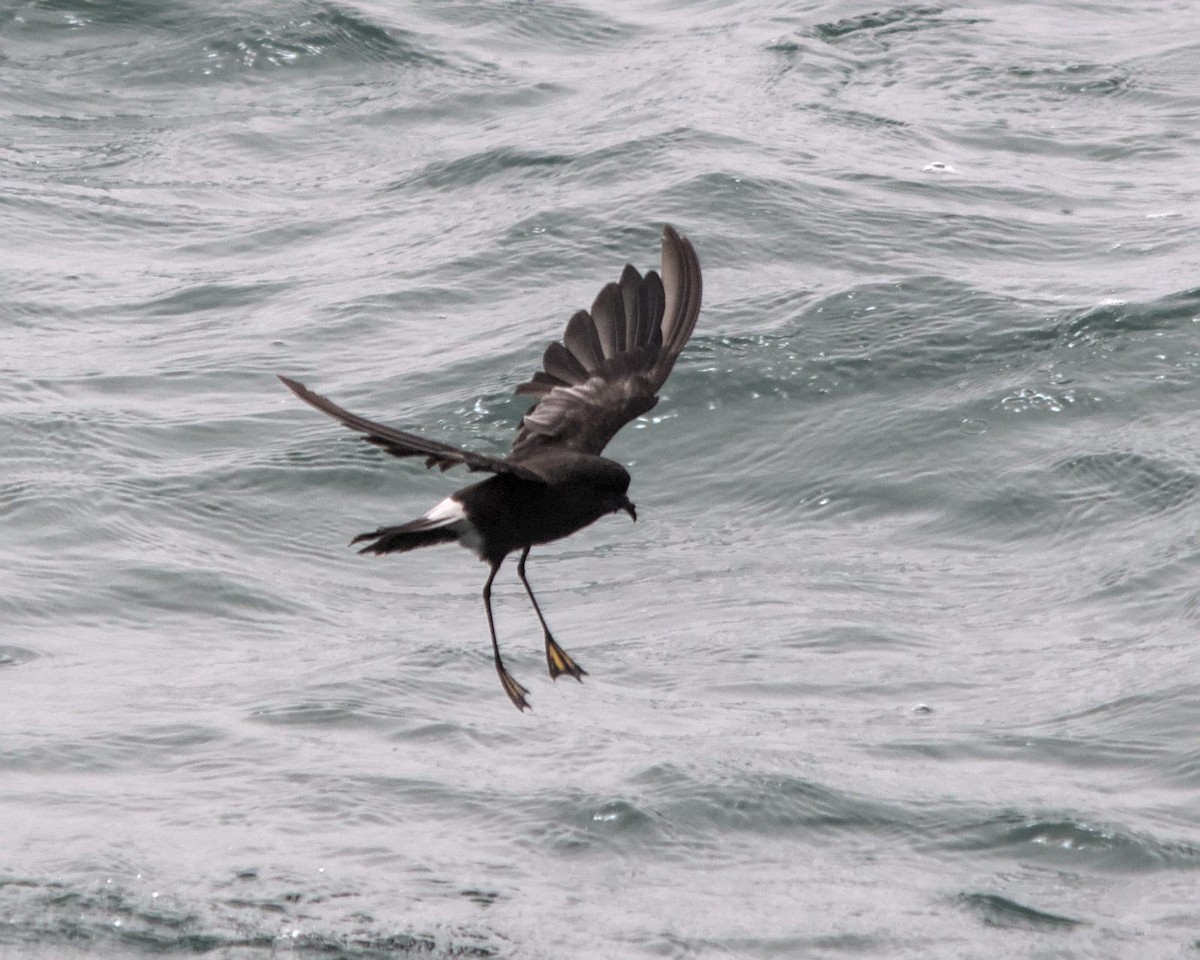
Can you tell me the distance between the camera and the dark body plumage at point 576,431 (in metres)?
5.66

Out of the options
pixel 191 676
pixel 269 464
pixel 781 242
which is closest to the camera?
pixel 191 676

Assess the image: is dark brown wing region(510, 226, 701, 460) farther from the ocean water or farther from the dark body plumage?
the ocean water

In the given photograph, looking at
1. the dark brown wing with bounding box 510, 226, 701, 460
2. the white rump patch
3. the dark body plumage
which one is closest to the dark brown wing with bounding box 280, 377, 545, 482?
the dark body plumage

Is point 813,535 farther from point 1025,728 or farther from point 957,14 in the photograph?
point 957,14

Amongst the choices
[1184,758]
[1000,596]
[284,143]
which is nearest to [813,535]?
[1000,596]

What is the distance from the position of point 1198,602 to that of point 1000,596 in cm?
80

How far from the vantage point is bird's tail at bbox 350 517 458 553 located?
5492 mm

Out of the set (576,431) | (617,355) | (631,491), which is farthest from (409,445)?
(631,491)

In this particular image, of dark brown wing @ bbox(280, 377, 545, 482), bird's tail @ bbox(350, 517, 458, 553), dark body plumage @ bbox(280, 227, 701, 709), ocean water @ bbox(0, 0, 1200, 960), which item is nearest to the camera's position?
dark brown wing @ bbox(280, 377, 545, 482)

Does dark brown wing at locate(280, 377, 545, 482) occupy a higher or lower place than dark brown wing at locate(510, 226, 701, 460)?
higher

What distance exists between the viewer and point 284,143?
14.6 meters

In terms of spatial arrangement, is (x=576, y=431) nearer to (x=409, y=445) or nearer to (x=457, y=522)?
(x=457, y=522)

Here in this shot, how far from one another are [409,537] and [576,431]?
2.90ft

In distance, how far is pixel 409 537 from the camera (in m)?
5.64
